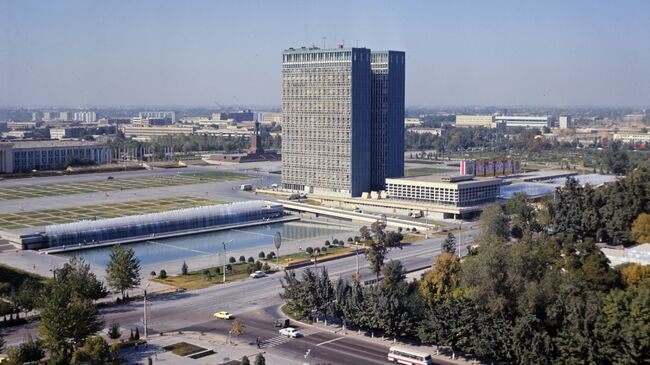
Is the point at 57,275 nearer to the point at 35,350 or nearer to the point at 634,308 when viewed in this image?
the point at 35,350

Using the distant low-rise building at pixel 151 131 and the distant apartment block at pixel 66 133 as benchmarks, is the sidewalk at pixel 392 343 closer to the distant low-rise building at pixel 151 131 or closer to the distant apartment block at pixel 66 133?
the distant apartment block at pixel 66 133

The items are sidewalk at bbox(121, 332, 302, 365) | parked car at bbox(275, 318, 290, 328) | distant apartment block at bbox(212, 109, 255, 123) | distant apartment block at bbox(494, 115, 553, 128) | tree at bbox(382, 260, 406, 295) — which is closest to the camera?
sidewalk at bbox(121, 332, 302, 365)

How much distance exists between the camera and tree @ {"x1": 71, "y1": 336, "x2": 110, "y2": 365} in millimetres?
17797

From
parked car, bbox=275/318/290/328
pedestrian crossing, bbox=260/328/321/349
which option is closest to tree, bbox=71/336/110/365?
pedestrian crossing, bbox=260/328/321/349

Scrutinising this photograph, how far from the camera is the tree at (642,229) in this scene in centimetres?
3153

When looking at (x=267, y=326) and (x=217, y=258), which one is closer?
(x=267, y=326)

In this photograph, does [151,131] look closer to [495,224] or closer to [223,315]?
[495,224]

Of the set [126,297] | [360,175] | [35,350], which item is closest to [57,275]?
[126,297]

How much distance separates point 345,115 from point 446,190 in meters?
9.22

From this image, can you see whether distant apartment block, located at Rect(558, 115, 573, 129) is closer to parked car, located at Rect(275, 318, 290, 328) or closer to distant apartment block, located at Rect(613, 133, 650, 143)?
distant apartment block, located at Rect(613, 133, 650, 143)

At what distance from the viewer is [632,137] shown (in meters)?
110

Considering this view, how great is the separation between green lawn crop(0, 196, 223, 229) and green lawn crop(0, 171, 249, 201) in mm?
7749

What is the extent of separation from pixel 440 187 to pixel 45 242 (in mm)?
22503

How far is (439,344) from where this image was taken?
19906 mm
